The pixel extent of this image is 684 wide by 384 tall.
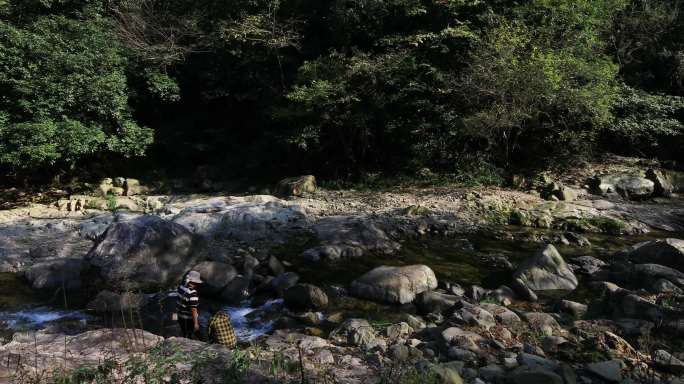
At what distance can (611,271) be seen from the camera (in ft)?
29.5

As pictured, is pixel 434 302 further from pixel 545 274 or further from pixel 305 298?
pixel 545 274

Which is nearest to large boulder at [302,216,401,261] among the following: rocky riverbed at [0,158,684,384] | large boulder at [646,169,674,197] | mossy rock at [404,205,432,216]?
rocky riverbed at [0,158,684,384]

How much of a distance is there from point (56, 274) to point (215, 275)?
10.4 ft

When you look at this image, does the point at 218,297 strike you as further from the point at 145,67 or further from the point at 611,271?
the point at 145,67

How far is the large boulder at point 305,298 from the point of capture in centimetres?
789

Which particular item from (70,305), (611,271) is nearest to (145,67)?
(70,305)

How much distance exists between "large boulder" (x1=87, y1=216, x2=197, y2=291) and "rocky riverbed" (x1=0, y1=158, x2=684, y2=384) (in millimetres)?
31

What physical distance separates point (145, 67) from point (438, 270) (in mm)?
14506

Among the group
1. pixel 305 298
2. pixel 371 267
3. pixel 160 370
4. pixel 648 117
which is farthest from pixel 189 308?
pixel 648 117

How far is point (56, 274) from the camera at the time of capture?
29.7ft

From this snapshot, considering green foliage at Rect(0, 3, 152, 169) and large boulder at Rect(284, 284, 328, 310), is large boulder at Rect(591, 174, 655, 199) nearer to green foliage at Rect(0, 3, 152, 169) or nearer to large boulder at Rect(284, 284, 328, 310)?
large boulder at Rect(284, 284, 328, 310)

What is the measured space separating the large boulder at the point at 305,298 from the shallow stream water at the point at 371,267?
0.77 feet

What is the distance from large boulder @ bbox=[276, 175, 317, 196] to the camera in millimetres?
16062

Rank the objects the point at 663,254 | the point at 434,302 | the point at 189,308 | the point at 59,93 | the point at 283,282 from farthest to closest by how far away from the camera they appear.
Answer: the point at 59,93 < the point at 663,254 < the point at 283,282 < the point at 434,302 < the point at 189,308
